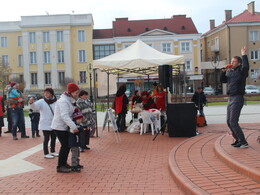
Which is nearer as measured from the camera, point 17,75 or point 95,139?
point 95,139

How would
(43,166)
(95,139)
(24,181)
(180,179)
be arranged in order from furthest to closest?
1. (95,139)
2. (43,166)
3. (24,181)
4. (180,179)

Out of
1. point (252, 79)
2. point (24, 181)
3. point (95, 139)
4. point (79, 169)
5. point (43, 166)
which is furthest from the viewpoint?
point (252, 79)

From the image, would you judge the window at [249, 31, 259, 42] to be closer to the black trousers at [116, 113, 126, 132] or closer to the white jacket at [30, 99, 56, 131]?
the black trousers at [116, 113, 126, 132]

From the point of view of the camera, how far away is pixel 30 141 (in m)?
10.7

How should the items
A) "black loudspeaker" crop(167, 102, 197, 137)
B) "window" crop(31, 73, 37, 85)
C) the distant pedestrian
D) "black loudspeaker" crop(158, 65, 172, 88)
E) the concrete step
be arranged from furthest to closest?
"window" crop(31, 73, 37, 85) < "black loudspeaker" crop(158, 65, 172, 88) < "black loudspeaker" crop(167, 102, 197, 137) < the distant pedestrian < the concrete step

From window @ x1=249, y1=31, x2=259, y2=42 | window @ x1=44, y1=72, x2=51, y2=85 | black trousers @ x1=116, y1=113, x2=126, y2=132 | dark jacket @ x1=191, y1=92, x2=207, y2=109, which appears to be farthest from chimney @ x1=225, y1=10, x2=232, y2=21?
black trousers @ x1=116, y1=113, x2=126, y2=132

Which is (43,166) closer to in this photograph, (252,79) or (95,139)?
(95,139)

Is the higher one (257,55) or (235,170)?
(257,55)

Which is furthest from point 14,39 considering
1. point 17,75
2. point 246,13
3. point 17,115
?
point 17,115

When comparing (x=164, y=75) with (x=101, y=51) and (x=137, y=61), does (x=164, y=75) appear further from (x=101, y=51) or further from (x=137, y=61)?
(x=101, y=51)

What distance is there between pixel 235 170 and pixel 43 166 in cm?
392

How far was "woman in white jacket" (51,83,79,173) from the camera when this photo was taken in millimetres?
6066

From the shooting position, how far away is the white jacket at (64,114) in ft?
19.8

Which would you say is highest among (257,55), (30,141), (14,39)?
(14,39)
